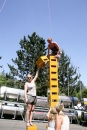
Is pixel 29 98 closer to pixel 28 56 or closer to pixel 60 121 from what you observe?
pixel 60 121

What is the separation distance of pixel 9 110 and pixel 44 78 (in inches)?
837

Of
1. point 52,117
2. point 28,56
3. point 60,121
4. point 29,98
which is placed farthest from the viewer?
point 28,56

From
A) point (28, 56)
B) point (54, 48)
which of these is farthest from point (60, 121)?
point (28, 56)

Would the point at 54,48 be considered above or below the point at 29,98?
above

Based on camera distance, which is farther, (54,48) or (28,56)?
(28,56)

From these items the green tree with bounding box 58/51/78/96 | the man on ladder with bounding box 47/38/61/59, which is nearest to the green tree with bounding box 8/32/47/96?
the green tree with bounding box 58/51/78/96

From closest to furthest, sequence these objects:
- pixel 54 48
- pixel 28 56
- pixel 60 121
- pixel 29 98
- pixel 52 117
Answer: pixel 60 121 → pixel 52 117 → pixel 29 98 → pixel 54 48 → pixel 28 56

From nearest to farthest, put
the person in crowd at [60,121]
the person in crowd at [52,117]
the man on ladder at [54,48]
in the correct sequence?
1. the person in crowd at [60,121]
2. the person in crowd at [52,117]
3. the man on ladder at [54,48]

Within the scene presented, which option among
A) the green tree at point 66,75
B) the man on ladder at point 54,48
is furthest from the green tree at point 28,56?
the man on ladder at point 54,48

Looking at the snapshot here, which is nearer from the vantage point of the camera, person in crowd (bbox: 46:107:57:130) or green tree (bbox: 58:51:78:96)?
person in crowd (bbox: 46:107:57:130)

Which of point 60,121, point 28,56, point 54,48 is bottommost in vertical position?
point 60,121

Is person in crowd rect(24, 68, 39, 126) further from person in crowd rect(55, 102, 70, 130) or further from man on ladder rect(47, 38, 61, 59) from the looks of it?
person in crowd rect(55, 102, 70, 130)

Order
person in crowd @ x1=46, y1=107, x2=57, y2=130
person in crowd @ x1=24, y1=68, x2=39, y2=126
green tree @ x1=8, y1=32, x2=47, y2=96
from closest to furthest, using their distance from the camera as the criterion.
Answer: person in crowd @ x1=46, y1=107, x2=57, y2=130, person in crowd @ x1=24, y1=68, x2=39, y2=126, green tree @ x1=8, y1=32, x2=47, y2=96

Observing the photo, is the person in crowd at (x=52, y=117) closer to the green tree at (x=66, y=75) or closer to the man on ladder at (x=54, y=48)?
the man on ladder at (x=54, y=48)
